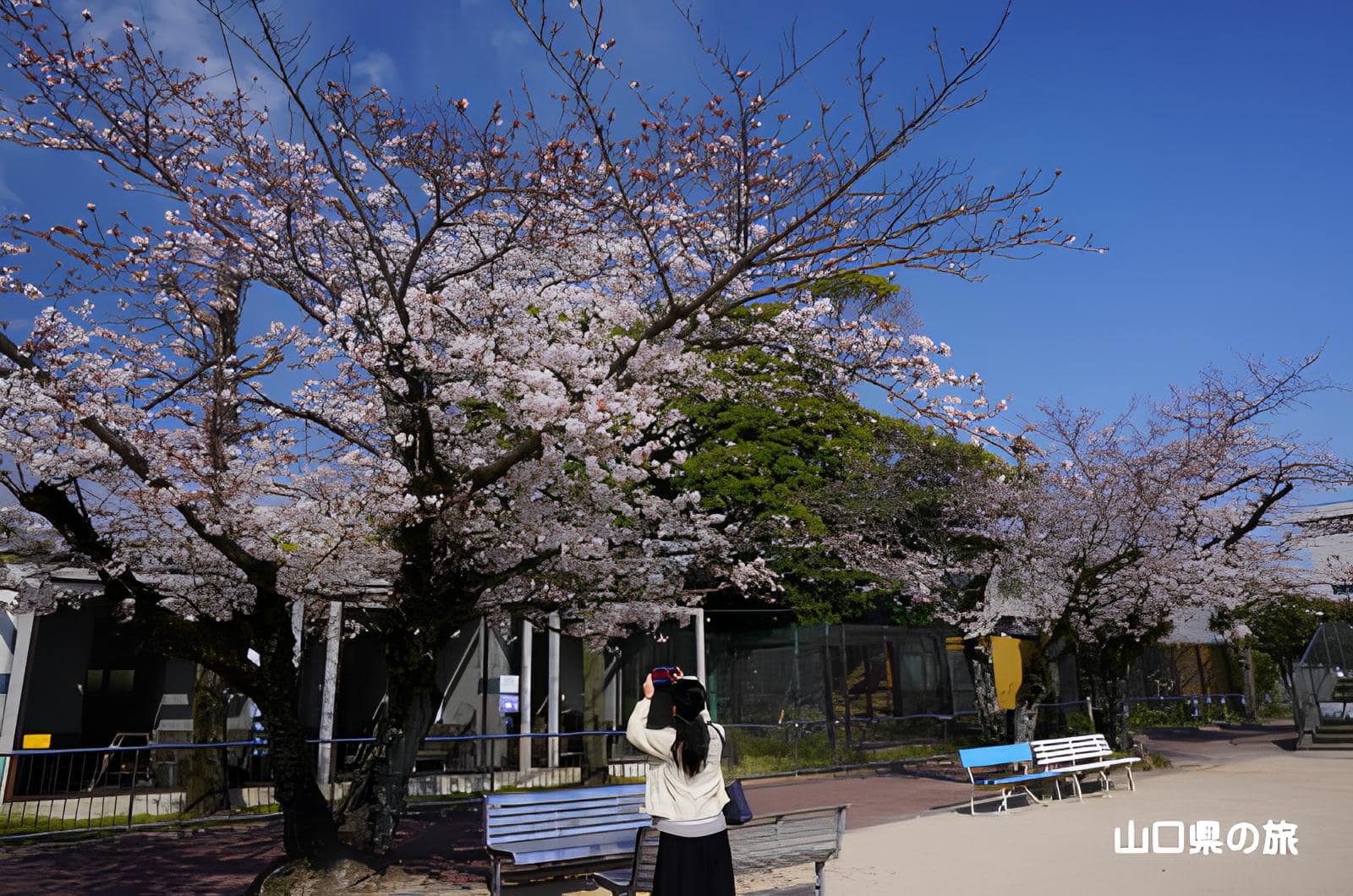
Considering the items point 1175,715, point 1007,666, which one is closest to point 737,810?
point 1007,666

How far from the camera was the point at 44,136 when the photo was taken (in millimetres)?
8641

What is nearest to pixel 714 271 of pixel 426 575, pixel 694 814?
pixel 426 575

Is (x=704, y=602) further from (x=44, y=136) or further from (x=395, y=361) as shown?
(x=44, y=136)

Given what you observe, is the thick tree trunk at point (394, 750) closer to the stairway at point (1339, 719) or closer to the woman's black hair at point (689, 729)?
the woman's black hair at point (689, 729)

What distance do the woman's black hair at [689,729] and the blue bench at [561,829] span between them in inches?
75.9

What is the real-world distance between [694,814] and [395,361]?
5.60m

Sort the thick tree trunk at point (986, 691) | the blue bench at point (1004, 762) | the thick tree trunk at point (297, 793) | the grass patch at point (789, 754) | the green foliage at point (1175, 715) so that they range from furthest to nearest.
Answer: the green foliage at point (1175, 715)
the thick tree trunk at point (986, 691)
the grass patch at point (789, 754)
the blue bench at point (1004, 762)
the thick tree trunk at point (297, 793)

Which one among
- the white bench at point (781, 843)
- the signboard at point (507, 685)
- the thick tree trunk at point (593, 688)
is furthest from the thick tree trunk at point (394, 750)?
the signboard at point (507, 685)

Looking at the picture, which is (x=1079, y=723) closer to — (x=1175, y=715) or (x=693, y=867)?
(x=1175, y=715)

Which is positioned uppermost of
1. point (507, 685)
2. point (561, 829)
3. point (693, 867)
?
point (507, 685)

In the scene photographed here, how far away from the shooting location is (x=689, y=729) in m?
5.26

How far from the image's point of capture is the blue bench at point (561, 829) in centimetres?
691

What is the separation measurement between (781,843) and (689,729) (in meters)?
2.35

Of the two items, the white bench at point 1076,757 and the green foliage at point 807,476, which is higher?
the green foliage at point 807,476
